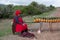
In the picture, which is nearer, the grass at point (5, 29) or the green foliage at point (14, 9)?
the grass at point (5, 29)

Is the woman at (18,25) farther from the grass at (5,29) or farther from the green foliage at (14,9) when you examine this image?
the green foliage at (14,9)

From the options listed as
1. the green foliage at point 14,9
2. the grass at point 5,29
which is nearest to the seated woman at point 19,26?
the grass at point 5,29

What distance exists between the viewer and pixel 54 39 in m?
12.7

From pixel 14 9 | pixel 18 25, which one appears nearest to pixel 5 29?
pixel 18 25

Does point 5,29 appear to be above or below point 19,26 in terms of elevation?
below

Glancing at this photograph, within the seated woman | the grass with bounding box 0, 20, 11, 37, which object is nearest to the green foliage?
the grass with bounding box 0, 20, 11, 37

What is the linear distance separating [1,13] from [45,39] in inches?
583

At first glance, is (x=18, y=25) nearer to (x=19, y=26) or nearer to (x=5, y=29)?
(x=19, y=26)

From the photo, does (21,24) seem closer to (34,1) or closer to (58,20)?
(58,20)

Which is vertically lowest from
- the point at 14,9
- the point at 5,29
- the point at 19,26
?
the point at 14,9

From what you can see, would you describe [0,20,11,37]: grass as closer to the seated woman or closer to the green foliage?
the seated woman

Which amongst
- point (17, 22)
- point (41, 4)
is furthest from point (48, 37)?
point (41, 4)

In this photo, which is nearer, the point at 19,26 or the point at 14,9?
the point at 19,26

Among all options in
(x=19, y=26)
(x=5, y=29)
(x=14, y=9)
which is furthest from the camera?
(x=14, y=9)
